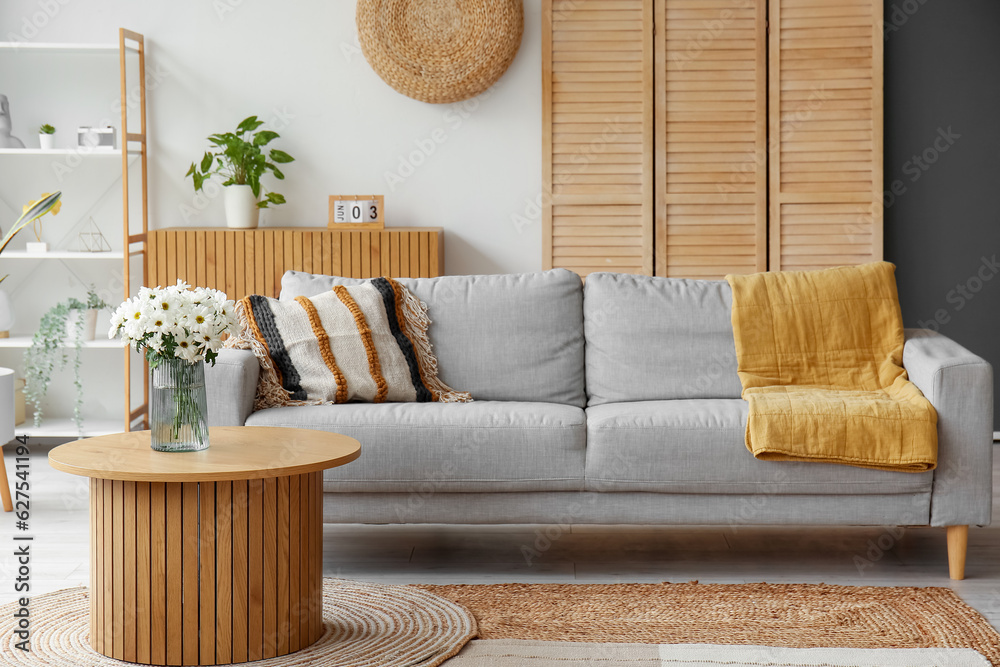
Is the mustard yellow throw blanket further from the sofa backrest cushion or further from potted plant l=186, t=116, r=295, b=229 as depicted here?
potted plant l=186, t=116, r=295, b=229

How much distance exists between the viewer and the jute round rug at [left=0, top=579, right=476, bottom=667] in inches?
83.0

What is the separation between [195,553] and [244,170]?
249 cm

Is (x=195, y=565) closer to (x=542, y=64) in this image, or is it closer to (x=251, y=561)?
(x=251, y=561)

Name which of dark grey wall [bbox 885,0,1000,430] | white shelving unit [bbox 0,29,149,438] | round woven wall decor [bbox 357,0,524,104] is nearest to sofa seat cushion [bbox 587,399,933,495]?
dark grey wall [bbox 885,0,1000,430]

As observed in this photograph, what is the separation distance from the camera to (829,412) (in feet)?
8.56

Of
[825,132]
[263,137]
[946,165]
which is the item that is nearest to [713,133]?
[825,132]

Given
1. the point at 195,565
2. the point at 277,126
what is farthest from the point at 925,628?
the point at 277,126

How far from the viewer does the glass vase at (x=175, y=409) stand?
216 centimetres

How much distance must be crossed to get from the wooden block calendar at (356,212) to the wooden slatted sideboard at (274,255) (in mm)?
100

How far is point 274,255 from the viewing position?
4082 millimetres

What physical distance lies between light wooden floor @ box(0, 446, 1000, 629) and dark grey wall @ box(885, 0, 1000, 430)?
4.58 feet

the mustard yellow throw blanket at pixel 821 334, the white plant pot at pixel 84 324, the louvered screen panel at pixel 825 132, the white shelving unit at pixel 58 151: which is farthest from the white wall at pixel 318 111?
the mustard yellow throw blanket at pixel 821 334

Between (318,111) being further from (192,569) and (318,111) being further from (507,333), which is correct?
(192,569)

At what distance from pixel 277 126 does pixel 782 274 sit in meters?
2.37
